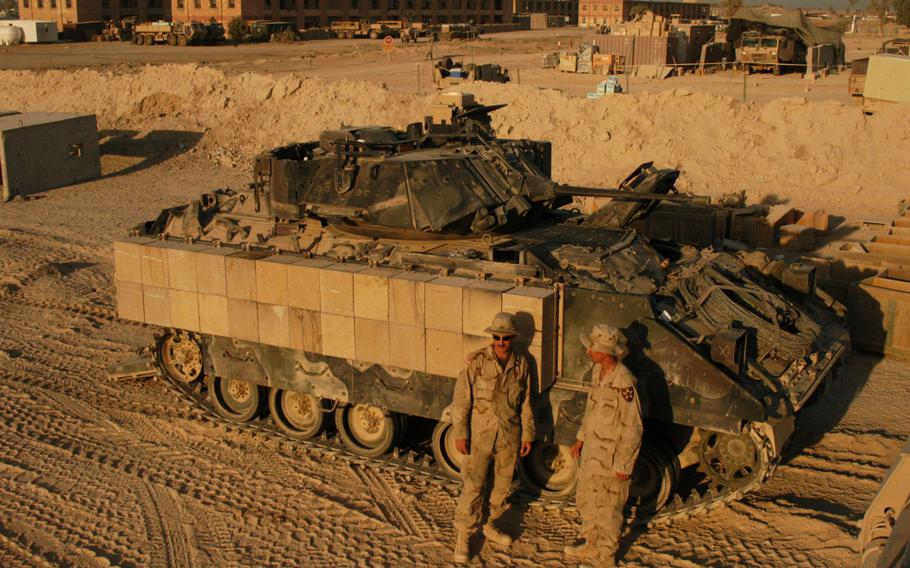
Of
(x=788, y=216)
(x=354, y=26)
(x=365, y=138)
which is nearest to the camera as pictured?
(x=365, y=138)

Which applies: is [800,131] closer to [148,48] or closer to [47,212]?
[47,212]

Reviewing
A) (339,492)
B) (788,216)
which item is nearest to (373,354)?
(339,492)

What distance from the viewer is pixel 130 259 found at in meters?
10.3

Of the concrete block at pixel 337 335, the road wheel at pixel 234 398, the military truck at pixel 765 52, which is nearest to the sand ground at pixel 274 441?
the road wheel at pixel 234 398

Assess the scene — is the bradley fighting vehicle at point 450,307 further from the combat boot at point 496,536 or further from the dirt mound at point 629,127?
the dirt mound at point 629,127

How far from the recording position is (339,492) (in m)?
8.66

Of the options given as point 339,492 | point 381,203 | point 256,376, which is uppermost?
point 381,203

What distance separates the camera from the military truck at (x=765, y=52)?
1310 inches

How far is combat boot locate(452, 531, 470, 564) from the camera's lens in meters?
7.44

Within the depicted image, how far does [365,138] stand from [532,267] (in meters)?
3.51

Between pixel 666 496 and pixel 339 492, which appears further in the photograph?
pixel 339 492

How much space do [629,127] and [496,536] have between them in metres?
16.3

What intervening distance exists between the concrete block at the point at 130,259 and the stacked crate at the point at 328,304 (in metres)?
0.01

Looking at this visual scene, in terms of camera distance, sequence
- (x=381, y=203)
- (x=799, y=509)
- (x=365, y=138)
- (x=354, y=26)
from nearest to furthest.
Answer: (x=799, y=509), (x=381, y=203), (x=365, y=138), (x=354, y=26)
